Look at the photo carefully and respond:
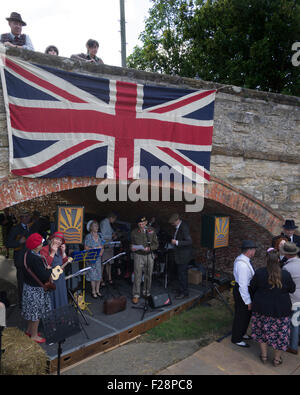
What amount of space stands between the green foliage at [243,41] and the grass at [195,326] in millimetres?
9586

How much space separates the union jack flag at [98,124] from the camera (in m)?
4.90

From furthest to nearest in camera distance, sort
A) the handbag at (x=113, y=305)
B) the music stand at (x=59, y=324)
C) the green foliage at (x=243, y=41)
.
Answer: the green foliage at (x=243, y=41) < the handbag at (x=113, y=305) < the music stand at (x=59, y=324)

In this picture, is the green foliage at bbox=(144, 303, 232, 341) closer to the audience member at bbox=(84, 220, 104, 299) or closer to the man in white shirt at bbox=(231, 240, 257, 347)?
the man in white shirt at bbox=(231, 240, 257, 347)

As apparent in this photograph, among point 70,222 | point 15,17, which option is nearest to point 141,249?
point 70,222

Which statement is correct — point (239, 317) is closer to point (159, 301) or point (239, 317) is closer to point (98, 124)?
point (159, 301)

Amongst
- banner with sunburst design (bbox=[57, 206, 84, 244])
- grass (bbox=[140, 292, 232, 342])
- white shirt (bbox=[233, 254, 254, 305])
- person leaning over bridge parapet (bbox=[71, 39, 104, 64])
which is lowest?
grass (bbox=[140, 292, 232, 342])

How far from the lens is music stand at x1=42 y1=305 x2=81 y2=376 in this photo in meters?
4.07

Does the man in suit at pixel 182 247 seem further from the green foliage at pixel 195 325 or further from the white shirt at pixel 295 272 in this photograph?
the white shirt at pixel 295 272

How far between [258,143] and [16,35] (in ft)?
18.5

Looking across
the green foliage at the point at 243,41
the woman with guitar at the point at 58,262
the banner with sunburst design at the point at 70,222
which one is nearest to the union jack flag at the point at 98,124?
the banner with sunburst design at the point at 70,222

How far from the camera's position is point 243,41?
1294 cm

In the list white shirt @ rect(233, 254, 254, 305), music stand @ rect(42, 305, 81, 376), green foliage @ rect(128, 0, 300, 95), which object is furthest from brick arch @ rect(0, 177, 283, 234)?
green foliage @ rect(128, 0, 300, 95)

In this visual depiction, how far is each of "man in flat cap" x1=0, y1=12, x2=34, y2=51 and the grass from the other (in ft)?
18.7
